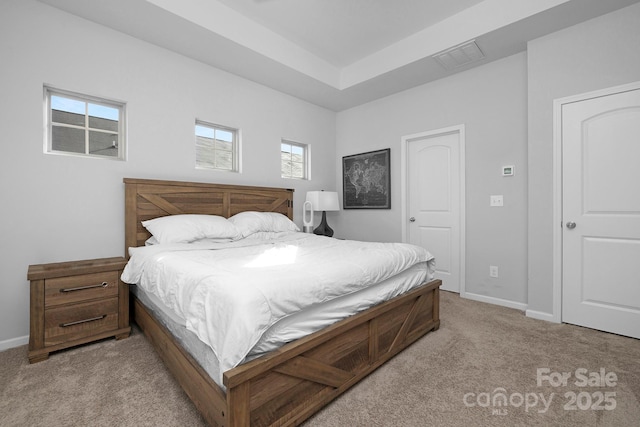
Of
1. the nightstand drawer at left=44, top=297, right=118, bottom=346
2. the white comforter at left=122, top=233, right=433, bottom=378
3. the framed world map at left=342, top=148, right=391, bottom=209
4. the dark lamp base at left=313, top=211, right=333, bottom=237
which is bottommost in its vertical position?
the nightstand drawer at left=44, top=297, right=118, bottom=346

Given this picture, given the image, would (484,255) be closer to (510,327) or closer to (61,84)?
(510,327)

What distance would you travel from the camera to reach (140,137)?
276 cm

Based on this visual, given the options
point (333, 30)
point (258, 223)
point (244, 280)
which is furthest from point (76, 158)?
point (333, 30)

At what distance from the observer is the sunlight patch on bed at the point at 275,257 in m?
1.64

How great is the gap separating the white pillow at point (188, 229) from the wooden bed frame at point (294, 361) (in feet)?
0.90

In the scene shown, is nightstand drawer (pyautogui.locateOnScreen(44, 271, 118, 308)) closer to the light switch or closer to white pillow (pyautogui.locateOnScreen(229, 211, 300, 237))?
white pillow (pyautogui.locateOnScreen(229, 211, 300, 237))

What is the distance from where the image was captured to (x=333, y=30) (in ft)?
10.2

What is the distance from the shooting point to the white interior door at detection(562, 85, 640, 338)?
2.32 meters

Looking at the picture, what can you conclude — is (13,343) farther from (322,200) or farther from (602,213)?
(602,213)

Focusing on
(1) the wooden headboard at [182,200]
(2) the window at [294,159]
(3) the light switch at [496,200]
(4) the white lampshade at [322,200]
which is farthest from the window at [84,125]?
(3) the light switch at [496,200]

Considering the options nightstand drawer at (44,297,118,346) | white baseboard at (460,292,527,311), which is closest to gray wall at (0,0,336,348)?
nightstand drawer at (44,297,118,346)

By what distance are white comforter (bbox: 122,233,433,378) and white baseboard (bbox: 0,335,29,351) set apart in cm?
94

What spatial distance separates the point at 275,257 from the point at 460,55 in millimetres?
2865

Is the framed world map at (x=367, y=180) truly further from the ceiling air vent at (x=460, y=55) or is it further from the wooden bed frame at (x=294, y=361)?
the wooden bed frame at (x=294, y=361)
